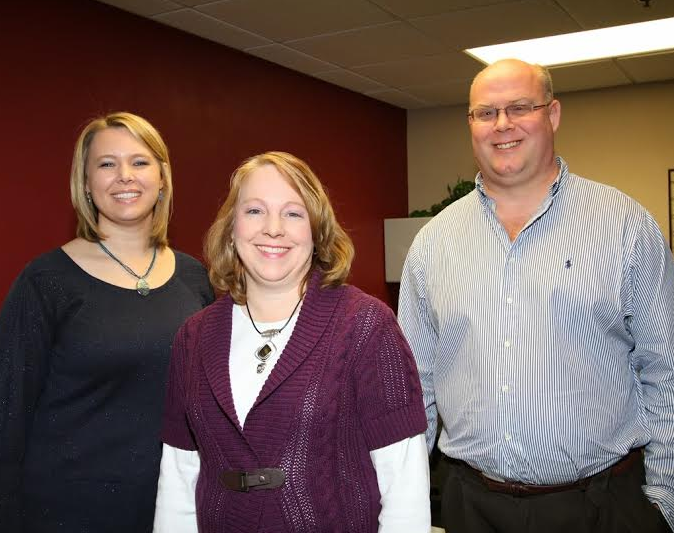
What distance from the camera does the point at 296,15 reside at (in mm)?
3895

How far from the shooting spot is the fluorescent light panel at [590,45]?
447 cm

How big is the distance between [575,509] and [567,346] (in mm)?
438

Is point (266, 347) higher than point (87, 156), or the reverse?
point (87, 156)

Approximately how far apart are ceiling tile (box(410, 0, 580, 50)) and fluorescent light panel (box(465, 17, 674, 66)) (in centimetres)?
20

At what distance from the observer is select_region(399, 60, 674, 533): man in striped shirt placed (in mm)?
1996

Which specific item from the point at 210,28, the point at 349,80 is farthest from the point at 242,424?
the point at 349,80

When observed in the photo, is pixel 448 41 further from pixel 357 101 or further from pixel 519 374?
pixel 519 374

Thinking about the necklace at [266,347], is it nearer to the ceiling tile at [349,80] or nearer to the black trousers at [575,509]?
the black trousers at [575,509]

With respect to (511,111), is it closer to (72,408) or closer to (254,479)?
(254,479)

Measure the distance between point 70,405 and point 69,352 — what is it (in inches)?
5.8

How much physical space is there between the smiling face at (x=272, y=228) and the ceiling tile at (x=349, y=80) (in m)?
3.78

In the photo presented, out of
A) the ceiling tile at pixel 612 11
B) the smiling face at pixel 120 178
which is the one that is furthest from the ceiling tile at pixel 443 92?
the smiling face at pixel 120 178

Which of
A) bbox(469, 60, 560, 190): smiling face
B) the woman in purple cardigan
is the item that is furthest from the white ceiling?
the woman in purple cardigan

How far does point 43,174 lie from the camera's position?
131 inches
